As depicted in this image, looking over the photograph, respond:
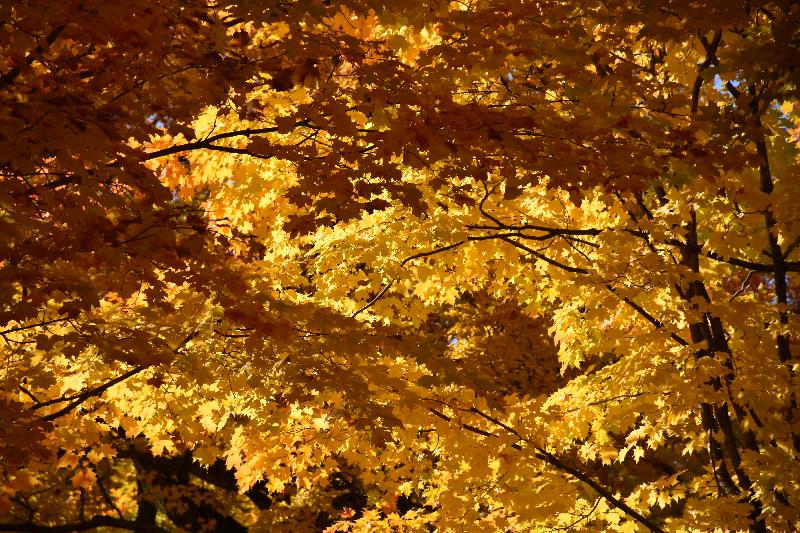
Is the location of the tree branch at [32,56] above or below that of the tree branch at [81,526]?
above

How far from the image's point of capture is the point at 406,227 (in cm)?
642

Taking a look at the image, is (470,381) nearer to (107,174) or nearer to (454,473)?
(454,473)

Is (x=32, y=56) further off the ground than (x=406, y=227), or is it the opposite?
(x=406, y=227)

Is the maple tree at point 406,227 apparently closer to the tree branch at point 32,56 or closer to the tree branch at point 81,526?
the tree branch at point 32,56

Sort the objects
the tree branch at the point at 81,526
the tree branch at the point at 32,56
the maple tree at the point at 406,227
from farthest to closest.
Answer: the tree branch at the point at 81,526 < the maple tree at the point at 406,227 < the tree branch at the point at 32,56

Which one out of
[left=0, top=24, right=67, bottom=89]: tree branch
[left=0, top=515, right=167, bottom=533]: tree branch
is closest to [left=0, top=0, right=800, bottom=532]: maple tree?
[left=0, top=24, right=67, bottom=89]: tree branch

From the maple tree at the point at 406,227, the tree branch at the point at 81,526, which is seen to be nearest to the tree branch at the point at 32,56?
the maple tree at the point at 406,227

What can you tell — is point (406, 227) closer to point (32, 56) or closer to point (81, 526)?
point (32, 56)

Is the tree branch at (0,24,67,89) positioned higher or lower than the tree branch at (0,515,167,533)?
higher

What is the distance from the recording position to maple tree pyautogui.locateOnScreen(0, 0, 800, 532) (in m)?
4.03

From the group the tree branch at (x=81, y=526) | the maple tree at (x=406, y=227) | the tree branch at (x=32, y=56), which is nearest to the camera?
the tree branch at (x=32, y=56)

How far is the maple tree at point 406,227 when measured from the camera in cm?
403

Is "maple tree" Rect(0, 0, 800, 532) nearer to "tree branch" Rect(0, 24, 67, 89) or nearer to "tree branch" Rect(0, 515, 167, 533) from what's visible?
"tree branch" Rect(0, 24, 67, 89)

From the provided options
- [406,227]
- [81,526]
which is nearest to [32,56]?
[406,227]
